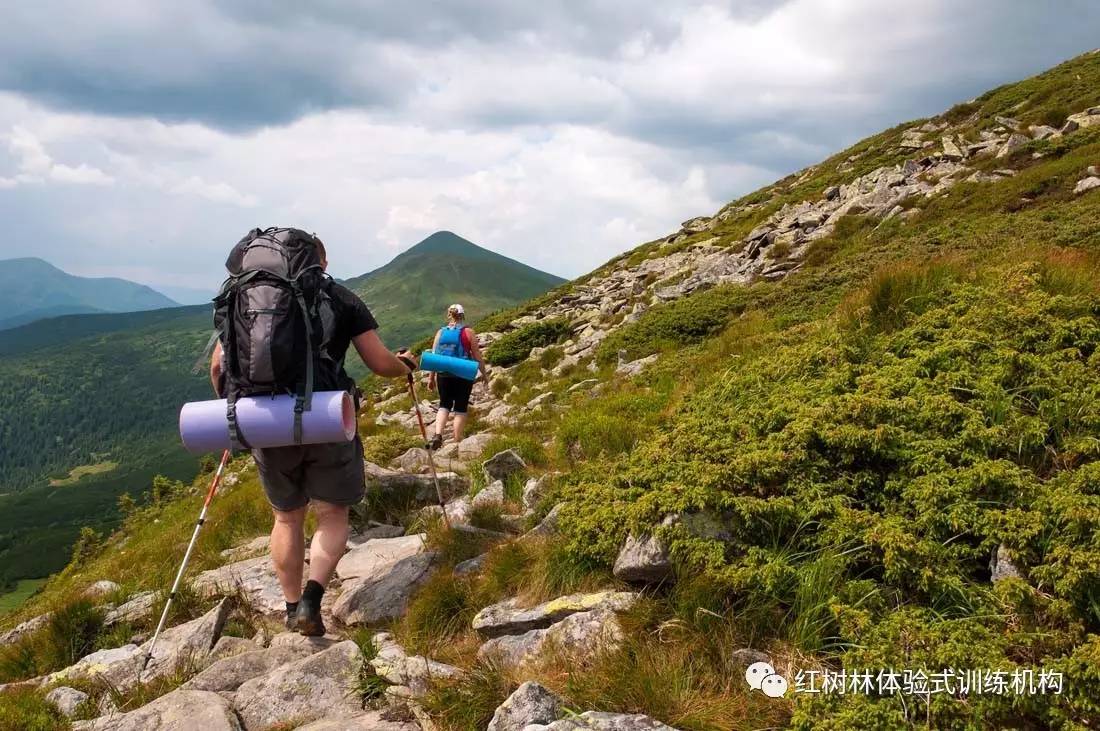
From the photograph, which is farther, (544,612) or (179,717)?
(544,612)

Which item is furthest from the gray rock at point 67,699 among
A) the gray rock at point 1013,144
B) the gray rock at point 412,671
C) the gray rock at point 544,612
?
the gray rock at point 1013,144

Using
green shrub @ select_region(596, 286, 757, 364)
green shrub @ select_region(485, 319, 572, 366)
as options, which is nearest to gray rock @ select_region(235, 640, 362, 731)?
green shrub @ select_region(596, 286, 757, 364)

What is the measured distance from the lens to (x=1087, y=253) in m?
8.11

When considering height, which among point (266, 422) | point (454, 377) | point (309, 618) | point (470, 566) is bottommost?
point (309, 618)

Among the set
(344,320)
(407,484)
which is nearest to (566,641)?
(344,320)

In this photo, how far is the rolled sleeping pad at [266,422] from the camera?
4.65m

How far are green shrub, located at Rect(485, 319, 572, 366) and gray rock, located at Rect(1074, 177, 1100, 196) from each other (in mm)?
16379

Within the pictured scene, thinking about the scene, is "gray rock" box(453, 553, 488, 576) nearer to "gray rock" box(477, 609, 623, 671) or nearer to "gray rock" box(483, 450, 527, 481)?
"gray rock" box(477, 609, 623, 671)

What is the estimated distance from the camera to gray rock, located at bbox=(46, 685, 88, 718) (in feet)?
14.4

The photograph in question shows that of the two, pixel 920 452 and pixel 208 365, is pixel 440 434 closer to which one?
pixel 208 365

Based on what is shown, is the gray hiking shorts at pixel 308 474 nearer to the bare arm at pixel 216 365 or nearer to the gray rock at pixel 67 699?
the bare arm at pixel 216 365

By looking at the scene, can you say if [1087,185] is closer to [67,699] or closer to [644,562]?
[644,562]

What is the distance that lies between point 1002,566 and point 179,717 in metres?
5.03

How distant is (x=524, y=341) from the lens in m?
24.4
